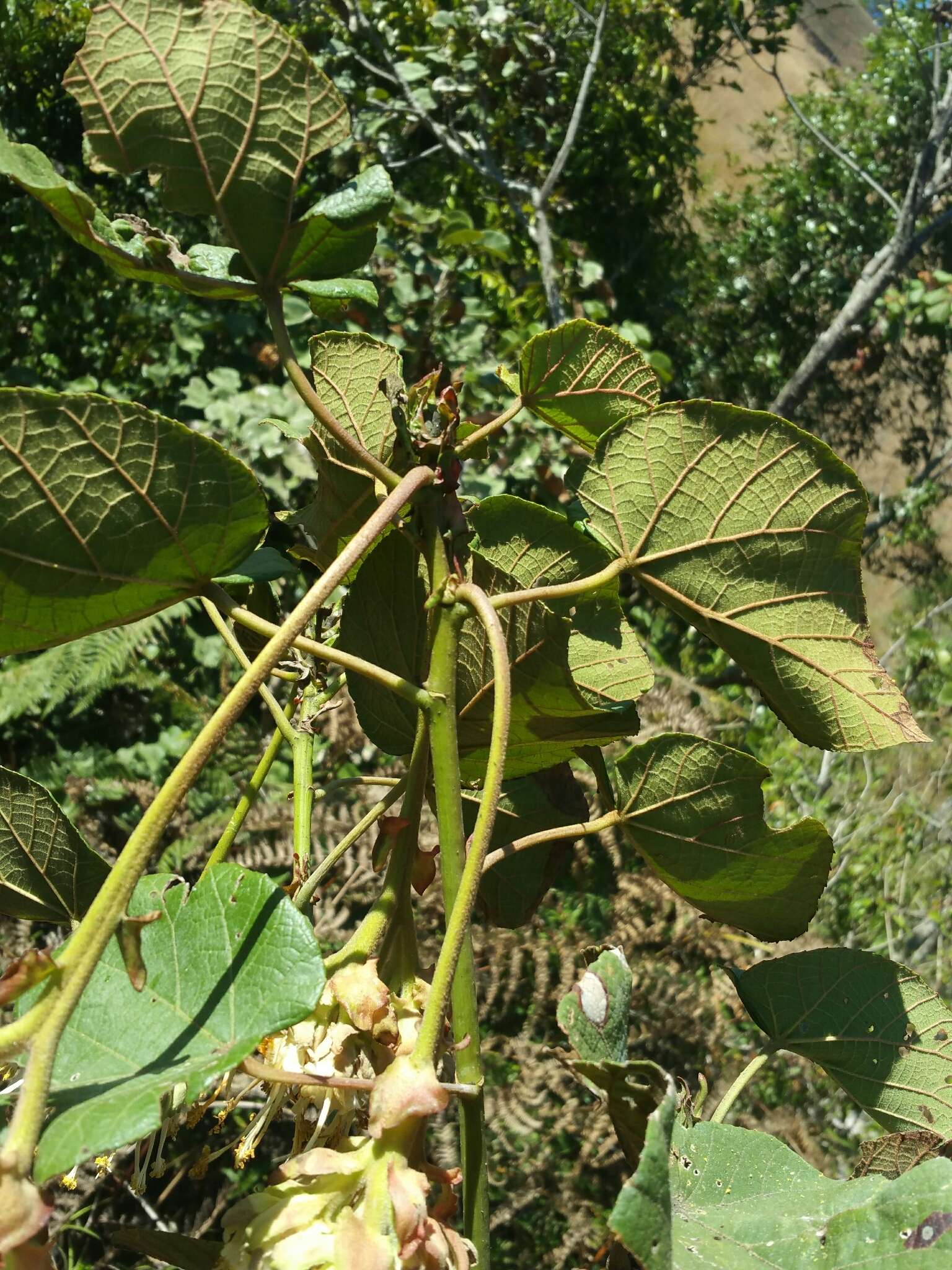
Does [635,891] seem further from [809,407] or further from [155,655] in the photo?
[809,407]

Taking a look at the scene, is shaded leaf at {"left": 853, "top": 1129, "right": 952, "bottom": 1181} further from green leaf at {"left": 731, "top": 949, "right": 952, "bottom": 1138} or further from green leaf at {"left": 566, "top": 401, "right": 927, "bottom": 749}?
green leaf at {"left": 566, "top": 401, "right": 927, "bottom": 749}

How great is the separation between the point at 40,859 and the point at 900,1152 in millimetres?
438

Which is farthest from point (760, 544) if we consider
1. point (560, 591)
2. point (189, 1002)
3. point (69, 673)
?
point (69, 673)

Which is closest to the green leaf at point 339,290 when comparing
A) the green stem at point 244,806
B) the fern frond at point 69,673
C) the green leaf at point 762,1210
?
the green stem at point 244,806

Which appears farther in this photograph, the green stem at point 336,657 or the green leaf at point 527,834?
the green leaf at point 527,834

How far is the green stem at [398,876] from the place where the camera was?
424 millimetres

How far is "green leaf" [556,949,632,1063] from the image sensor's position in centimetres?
42

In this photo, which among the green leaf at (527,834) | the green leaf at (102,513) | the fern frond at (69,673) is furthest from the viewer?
the fern frond at (69,673)

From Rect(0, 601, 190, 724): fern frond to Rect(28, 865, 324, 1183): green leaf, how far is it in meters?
1.97

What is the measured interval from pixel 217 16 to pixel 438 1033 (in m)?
0.42

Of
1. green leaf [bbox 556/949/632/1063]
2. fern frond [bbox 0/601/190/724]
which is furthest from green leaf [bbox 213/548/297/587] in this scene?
fern frond [bbox 0/601/190/724]

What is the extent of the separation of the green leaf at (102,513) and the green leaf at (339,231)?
0.51ft

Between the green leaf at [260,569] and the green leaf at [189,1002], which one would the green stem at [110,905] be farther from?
the green leaf at [260,569]

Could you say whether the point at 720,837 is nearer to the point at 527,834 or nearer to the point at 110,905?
the point at 527,834
